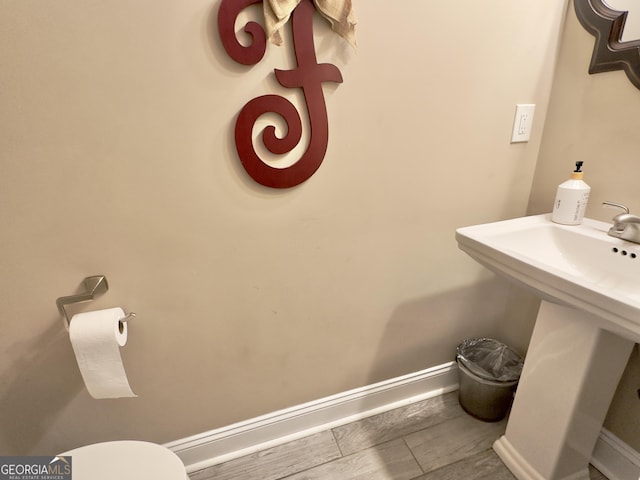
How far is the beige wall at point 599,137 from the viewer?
0.98m

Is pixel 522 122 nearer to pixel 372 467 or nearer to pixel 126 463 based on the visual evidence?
pixel 372 467

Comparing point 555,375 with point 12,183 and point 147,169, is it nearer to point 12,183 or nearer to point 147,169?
point 147,169

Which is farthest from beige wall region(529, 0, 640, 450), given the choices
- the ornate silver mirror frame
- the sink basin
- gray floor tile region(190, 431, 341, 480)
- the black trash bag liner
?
gray floor tile region(190, 431, 341, 480)

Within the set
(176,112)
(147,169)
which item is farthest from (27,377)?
(176,112)

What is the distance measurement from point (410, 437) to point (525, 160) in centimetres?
113

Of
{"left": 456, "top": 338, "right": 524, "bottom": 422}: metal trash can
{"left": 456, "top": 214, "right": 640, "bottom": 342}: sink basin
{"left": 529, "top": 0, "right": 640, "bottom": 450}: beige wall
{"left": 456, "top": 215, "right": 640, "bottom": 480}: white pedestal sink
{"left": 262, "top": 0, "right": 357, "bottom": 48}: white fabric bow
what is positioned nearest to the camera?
{"left": 456, "top": 214, "right": 640, "bottom": 342}: sink basin

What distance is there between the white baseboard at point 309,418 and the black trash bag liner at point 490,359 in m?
0.10

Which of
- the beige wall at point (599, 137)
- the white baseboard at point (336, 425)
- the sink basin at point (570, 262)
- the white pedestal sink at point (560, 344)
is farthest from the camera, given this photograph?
the white baseboard at point (336, 425)

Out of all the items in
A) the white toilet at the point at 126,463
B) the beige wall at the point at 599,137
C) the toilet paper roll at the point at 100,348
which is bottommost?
the white toilet at the point at 126,463

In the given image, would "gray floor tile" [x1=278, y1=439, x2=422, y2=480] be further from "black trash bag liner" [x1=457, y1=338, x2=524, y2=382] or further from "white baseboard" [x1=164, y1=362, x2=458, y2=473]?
"black trash bag liner" [x1=457, y1=338, x2=524, y2=382]

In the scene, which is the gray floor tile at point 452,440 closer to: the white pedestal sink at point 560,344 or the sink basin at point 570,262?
the white pedestal sink at point 560,344

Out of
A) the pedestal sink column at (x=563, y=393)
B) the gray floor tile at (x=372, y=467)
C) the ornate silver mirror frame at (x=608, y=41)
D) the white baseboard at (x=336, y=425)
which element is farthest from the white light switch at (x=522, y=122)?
the gray floor tile at (x=372, y=467)

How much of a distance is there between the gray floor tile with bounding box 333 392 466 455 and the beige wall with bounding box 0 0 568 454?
175 millimetres

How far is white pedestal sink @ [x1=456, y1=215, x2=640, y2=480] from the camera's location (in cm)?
88
